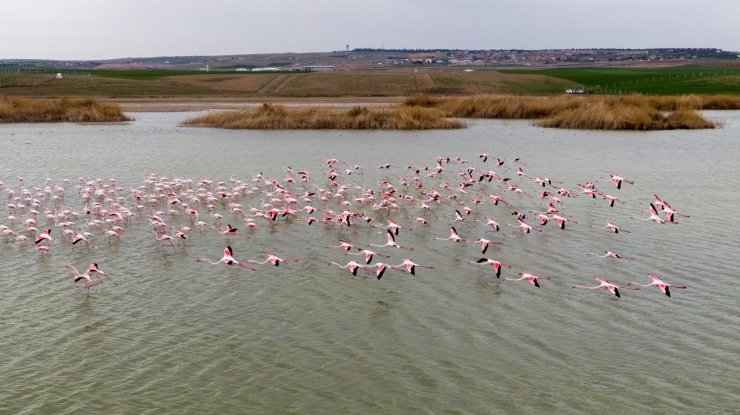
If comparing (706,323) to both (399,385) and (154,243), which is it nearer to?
(399,385)

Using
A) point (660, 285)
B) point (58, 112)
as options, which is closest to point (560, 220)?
point (660, 285)

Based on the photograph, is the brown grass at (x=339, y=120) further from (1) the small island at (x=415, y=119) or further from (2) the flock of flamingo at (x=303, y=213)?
(2) the flock of flamingo at (x=303, y=213)

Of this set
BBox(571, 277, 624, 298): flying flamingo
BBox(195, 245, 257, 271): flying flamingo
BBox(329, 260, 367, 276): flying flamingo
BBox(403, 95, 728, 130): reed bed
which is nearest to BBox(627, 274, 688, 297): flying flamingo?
BBox(571, 277, 624, 298): flying flamingo

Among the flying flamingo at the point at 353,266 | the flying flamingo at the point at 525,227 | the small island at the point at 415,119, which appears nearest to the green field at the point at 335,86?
the small island at the point at 415,119

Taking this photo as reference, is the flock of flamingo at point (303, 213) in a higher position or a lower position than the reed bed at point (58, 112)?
lower

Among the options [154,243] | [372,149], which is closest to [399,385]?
[154,243]

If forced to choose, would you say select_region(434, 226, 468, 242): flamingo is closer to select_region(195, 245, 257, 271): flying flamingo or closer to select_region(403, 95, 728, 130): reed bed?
select_region(195, 245, 257, 271): flying flamingo
